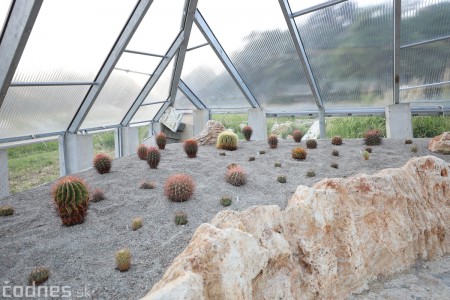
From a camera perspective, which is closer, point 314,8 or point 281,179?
point 281,179

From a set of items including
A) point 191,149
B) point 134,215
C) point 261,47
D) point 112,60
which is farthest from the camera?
point 261,47

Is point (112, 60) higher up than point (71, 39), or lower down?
lower down

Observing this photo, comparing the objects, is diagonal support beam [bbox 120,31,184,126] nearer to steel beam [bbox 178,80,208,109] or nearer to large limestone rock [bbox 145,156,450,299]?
steel beam [bbox 178,80,208,109]

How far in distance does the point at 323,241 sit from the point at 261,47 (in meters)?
9.40

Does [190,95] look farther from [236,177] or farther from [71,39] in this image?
[236,177]

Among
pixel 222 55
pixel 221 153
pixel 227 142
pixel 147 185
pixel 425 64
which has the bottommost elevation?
pixel 147 185

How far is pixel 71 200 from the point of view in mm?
5027

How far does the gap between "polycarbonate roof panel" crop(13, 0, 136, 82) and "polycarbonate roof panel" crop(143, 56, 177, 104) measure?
13.3 ft

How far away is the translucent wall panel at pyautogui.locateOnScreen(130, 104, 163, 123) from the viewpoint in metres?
14.8

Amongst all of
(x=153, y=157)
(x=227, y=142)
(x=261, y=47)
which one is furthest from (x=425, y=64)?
(x=153, y=157)

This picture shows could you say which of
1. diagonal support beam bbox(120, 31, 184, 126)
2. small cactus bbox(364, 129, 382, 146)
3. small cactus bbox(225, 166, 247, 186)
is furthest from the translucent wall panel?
small cactus bbox(364, 129, 382, 146)

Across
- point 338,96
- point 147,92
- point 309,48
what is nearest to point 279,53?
point 309,48

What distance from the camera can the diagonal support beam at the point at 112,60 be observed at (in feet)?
28.0

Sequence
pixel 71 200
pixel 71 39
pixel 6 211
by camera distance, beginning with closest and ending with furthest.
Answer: pixel 71 200
pixel 6 211
pixel 71 39
